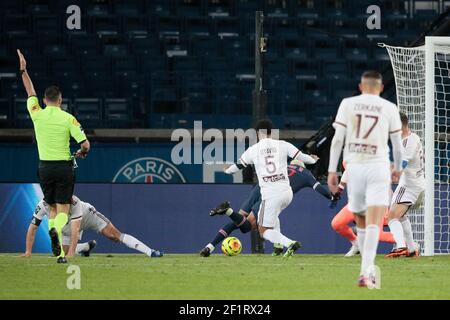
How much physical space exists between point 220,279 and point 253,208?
5454 mm

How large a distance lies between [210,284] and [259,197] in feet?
19.5

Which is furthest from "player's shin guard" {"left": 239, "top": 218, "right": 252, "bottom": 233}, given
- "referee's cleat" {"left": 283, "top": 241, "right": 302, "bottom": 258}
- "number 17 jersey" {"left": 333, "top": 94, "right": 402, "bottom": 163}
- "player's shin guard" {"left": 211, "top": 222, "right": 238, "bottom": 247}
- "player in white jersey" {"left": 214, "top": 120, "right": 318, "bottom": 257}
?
"number 17 jersey" {"left": 333, "top": 94, "right": 402, "bottom": 163}

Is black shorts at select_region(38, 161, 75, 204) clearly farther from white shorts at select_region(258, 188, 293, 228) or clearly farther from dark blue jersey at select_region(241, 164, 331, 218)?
dark blue jersey at select_region(241, 164, 331, 218)

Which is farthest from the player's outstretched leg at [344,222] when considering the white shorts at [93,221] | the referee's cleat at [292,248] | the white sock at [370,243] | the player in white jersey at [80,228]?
the white sock at [370,243]

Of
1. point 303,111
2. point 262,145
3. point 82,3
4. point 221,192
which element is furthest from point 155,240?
point 82,3

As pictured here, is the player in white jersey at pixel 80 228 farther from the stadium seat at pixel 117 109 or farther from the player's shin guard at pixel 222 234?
the stadium seat at pixel 117 109

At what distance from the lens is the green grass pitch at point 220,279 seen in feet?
32.9

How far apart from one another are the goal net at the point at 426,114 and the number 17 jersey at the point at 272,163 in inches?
76.2

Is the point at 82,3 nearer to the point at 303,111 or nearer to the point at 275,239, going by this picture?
the point at 303,111

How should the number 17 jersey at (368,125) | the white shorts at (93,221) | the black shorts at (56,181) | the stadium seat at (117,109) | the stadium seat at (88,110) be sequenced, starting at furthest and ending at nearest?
1. the stadium seat at (117,109)
2. the stadium seat at (88,110)
3. the white shorts at (93,221)
4. the black shorts at (56,181)
5. the number 17 jersey at (368,125)

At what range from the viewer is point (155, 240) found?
748 inches

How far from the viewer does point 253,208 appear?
55.4 feet

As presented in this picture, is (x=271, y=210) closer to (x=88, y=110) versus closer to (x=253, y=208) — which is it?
(x=253, y=208)

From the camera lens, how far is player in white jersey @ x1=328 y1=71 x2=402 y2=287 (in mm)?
10492
